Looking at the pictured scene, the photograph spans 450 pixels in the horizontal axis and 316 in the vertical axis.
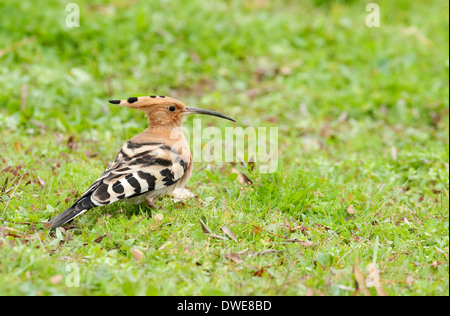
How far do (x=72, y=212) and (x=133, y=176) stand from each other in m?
0.53

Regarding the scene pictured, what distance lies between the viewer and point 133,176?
13.8 ft

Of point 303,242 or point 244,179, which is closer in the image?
point 303,242

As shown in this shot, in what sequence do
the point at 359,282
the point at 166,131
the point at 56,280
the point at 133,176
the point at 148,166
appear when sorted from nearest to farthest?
the point at 56,280, the point at 359,282, the point at 133,176, the point at 148,166, the point at 166,131

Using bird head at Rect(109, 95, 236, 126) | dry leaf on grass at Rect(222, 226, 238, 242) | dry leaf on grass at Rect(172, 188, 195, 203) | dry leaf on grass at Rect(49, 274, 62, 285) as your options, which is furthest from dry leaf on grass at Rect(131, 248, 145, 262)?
bird head at Rect(109, 95, 236, 126)

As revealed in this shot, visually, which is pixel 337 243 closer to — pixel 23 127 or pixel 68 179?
pixel 68 179

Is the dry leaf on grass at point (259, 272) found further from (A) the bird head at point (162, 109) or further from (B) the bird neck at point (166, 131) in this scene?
(A) the bird head at point (162, 109)

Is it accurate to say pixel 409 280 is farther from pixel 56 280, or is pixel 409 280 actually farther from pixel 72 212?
pixel 72 212

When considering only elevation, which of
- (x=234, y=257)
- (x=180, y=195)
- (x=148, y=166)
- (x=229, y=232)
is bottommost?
(x=234, y=257)

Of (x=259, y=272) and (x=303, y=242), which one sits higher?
(x=303, y=242)

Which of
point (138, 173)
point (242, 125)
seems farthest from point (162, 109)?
point (242, 125)

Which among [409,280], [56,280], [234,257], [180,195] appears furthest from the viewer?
[180,195]

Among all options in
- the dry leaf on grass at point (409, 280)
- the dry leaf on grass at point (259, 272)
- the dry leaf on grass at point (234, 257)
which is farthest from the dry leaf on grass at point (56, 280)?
the dry leaf on grass at point (409, 280)

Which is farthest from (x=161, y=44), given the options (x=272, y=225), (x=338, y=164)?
(x=272, y=225)

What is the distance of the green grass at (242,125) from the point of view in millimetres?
3639
